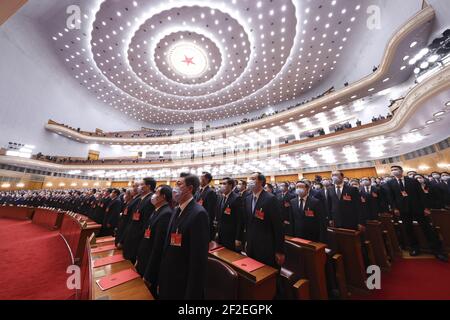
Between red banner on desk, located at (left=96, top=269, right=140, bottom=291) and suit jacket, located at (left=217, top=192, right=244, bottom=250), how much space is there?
144 centimetres

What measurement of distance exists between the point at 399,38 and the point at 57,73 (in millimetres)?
27232

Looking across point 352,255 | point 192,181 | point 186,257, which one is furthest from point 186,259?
point 352,255

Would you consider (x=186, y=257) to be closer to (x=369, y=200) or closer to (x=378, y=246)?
(x=378, y=246)

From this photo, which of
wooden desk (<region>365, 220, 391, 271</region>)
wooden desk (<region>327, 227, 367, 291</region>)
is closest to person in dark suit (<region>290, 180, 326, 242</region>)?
wooden desk (<region>327, 227, 367, 291</region>)

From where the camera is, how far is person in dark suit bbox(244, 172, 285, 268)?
6.15 feet

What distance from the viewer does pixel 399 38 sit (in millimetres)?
7871

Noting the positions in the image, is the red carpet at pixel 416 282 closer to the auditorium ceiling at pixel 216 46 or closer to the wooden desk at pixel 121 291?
the wooden desk at pixel 121 291

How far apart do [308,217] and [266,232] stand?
101 cm

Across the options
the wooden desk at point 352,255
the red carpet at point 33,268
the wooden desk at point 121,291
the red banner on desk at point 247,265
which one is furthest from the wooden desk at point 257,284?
the red carpet at point 33,268

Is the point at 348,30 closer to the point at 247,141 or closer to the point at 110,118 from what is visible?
the point at 247,141

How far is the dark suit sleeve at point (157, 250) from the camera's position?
1.51m

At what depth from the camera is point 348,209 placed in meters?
3.06

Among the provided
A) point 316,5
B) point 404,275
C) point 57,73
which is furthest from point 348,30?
point 57,73

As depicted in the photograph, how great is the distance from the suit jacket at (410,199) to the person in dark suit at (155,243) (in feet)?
15.5
